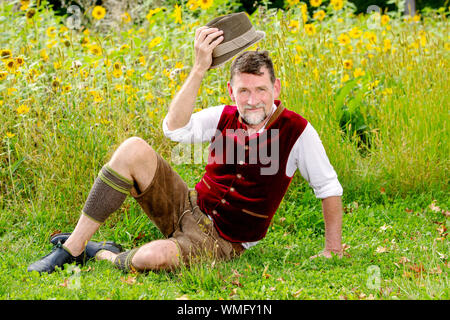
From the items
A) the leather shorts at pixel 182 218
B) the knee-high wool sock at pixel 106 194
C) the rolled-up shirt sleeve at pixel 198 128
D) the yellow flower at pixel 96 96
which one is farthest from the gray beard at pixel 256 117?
the yellow flower at pixel 96 96

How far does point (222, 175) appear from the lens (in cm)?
312

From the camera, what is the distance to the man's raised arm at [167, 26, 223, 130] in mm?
2848

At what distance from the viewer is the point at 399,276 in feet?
9.89

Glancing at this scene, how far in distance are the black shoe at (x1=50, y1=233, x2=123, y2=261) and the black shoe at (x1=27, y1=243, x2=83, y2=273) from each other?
0.43ft

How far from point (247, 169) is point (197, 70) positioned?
616 millimetres

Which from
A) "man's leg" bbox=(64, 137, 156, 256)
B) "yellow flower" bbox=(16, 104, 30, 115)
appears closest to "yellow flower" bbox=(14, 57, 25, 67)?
"yellow flower" bbox=(16, 104, 30, 115)

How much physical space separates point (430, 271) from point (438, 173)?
1467 millimetres

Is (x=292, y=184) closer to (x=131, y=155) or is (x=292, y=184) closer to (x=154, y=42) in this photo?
(x=131, y=155)

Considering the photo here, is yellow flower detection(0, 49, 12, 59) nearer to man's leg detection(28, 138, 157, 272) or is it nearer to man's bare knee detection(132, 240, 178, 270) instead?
man's leg detection(28, 138, 157, 272)

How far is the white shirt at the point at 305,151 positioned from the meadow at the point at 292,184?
1.55 feet

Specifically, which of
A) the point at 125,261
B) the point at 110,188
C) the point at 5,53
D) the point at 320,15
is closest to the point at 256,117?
the point at 110,188

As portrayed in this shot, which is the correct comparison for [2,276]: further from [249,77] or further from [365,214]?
[365,214]

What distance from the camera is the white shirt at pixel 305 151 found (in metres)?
3.04

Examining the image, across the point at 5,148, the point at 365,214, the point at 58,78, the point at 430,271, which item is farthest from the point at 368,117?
the point at 5,148
